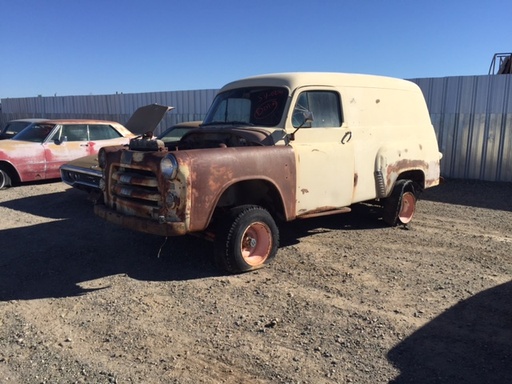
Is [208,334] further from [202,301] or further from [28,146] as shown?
[28,146]

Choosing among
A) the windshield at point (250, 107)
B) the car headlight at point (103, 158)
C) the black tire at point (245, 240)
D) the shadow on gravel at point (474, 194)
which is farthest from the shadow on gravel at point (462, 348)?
the shadow on gravel at point (474, 194)

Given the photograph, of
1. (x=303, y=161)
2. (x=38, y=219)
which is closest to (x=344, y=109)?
(x=303, y=161)

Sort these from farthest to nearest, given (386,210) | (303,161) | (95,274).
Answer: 1. (386,210)
2. (303,161)
3. (95,274)

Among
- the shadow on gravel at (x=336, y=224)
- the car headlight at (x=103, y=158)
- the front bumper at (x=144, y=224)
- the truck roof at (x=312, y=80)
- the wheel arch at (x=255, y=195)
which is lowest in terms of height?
the shadow on gravel at (x=336, y=224)

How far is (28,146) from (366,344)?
913 cm

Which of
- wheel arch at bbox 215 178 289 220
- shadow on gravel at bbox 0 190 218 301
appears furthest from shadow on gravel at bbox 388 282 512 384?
shadow on gravel at bbox 0 190 218 301

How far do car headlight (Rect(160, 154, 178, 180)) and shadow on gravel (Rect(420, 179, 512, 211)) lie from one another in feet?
21.6

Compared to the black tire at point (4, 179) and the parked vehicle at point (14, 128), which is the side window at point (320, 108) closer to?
the black tire at point (4, 179)

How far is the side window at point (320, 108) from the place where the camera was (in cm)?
538

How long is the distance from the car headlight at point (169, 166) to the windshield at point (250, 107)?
1.58m

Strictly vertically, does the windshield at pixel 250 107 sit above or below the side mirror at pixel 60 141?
above

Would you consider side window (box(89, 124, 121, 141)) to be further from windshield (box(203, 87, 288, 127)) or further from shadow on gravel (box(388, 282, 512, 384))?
shadow on gravel (box(388, 282, 512, 384))

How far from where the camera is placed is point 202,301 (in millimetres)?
4156

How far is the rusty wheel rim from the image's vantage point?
16.1 ft
